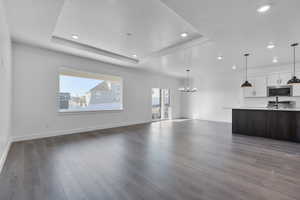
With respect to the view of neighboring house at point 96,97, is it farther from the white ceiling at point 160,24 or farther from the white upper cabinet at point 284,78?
the white upper cabinet at point 284,78

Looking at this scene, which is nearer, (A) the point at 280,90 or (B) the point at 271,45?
(B) the point at 271,45

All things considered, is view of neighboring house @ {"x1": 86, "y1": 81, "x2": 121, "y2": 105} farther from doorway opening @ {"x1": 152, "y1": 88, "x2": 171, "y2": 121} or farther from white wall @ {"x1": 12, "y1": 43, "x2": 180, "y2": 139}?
doorway opening @ {"x1": 152, "y1": 88, "x2": 171, "y2": 121}

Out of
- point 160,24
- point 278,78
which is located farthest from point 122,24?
point 278,78

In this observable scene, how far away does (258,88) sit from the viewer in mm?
6910

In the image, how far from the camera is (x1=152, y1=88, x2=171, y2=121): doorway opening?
8758 millimetres

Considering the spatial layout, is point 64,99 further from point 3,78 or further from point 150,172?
point 150,172

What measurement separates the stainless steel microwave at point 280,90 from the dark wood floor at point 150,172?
11.4ft

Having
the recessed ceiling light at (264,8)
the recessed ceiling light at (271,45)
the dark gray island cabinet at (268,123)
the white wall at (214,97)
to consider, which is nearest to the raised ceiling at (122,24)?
the recessed ceiling light at (264,8)

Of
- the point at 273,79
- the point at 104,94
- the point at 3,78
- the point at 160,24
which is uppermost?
the point at 160,24

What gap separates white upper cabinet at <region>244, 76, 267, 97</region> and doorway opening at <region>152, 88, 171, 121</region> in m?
4.50

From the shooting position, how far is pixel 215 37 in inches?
139

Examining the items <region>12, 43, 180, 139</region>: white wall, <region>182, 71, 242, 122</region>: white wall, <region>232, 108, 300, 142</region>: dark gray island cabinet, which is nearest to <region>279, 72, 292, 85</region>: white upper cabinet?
<region>182, 71, 242, 122</region>: white wall

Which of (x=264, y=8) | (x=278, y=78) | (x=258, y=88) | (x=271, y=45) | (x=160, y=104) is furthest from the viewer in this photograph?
(x=160, y=104)

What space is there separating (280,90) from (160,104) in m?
5.99
